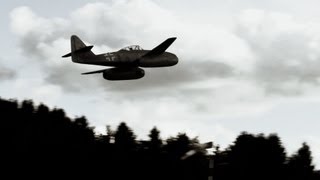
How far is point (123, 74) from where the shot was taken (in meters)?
68.1

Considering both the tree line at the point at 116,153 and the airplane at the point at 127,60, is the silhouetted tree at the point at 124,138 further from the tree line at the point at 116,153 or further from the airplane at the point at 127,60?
the airplane at the point at 127,60

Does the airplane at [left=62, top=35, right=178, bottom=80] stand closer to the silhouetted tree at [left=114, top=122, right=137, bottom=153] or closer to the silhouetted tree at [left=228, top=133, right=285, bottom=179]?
the silhouetted tree at [left=228, top=133, right=285, bottom=179]

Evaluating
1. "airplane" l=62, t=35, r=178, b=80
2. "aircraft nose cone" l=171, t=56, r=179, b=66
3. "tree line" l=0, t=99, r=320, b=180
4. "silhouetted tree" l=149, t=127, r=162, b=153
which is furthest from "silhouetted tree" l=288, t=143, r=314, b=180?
"airplane" l=62, t=35, r=178, b=80

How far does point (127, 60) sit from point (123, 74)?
1.36 meters

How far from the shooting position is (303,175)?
12412cm

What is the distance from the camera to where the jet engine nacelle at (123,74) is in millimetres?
67812

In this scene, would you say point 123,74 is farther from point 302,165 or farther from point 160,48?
point 302,165

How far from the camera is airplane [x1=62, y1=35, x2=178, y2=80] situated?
221 ft

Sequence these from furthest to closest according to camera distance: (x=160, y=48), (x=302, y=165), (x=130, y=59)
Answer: (x=302, y=165), (x=130, y=59), (x=160, y=48)

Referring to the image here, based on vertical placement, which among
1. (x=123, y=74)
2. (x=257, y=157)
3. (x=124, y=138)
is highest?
(x=124, y=138)

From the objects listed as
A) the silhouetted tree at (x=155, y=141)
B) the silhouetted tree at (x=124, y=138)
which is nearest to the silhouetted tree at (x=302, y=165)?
the silhouetted tree at (x=155, y=141)

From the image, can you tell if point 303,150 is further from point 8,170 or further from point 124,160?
point 8,170

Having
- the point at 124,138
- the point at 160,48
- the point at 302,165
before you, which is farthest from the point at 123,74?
the point at 302,165

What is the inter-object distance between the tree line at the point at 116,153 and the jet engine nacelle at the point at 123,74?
105 ft
